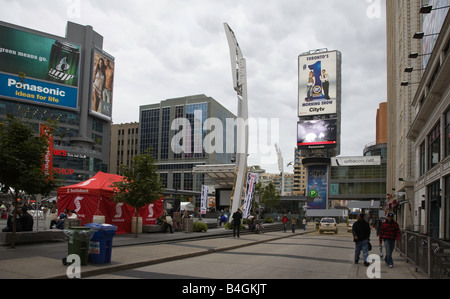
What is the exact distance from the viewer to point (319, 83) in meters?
93.2

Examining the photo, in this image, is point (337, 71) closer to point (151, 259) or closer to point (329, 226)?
point (329, 226)

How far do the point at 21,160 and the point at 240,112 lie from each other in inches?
922

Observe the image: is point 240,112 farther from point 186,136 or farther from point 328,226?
point 186,136

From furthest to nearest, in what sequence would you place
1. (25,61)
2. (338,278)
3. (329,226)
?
(25,61) → (329,226) → (338,278)

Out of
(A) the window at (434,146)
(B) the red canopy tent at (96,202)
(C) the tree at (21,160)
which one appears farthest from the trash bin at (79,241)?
(A) the window at (434,146)

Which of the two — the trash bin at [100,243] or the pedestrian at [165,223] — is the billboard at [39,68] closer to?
the pedestrian at [165,223]

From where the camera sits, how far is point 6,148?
43.9 feet

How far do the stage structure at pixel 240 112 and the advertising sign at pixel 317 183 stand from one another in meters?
64.7

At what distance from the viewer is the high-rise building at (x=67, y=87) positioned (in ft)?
280
